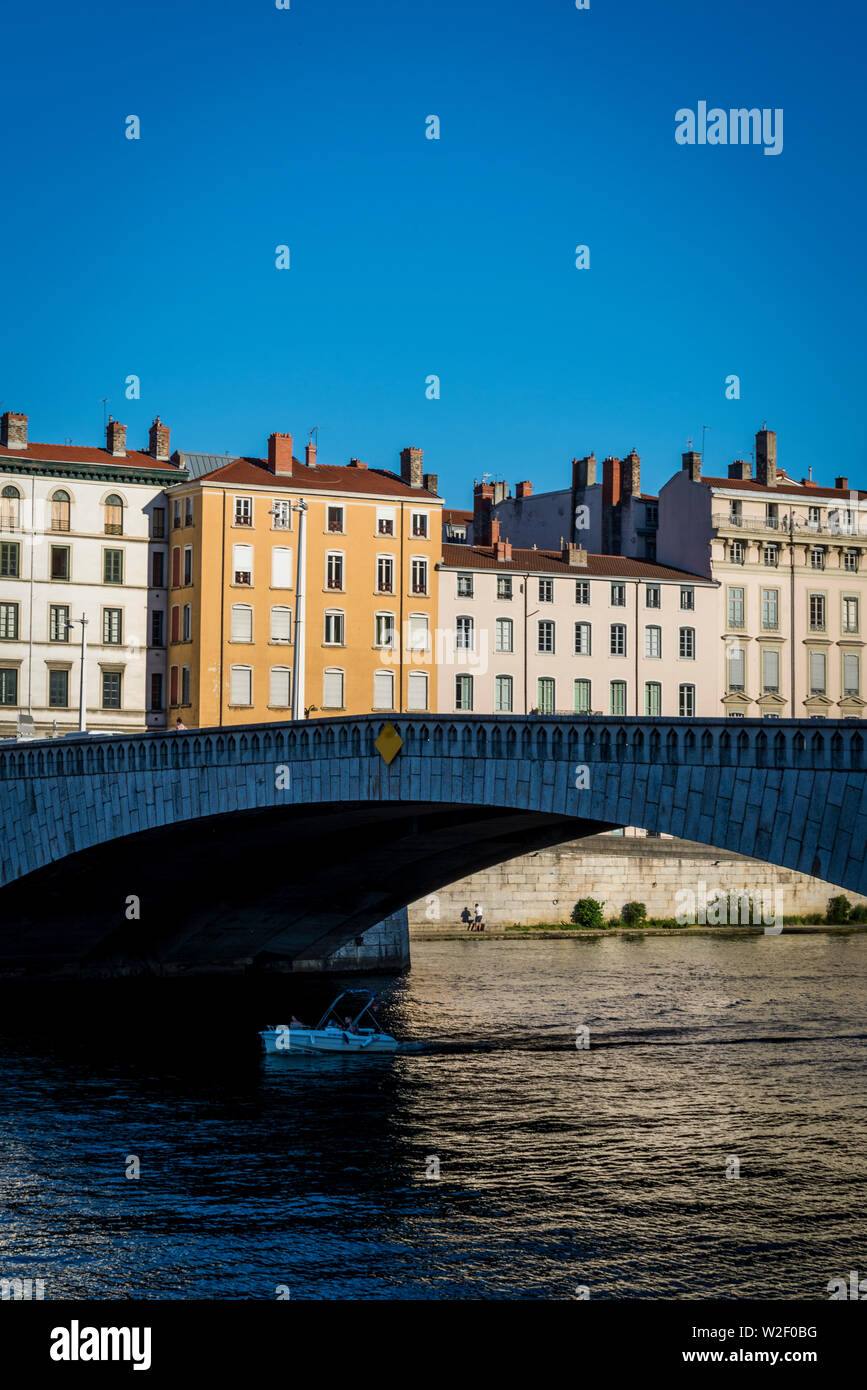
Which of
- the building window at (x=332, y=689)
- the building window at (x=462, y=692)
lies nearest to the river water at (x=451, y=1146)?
the building window at (x=332, y=689)

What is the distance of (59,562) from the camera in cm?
8781

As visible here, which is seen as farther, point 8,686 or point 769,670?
point 769,670

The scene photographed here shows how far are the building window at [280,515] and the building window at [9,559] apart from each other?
485 inches

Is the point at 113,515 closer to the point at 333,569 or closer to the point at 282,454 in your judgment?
the point at 282,454

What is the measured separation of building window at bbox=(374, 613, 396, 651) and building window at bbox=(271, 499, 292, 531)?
643 cm

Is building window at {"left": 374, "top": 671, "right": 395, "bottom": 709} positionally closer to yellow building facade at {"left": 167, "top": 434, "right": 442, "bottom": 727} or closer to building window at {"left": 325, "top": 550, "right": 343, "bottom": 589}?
yellow building facade at {"left": 167, "top": 434, "right": 442, "bottom": 727}

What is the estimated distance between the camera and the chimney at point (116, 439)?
3558 inches

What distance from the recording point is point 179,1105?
41.7 m

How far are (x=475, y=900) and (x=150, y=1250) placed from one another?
164 ft

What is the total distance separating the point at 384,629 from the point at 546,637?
843 centimetres

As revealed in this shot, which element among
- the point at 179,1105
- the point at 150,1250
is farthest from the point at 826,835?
the point at 179,1105

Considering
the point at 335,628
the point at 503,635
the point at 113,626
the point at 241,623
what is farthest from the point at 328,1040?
the point at 503,635

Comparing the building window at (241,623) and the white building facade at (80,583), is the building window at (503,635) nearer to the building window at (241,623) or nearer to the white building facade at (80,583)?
the building window at (241,623)
